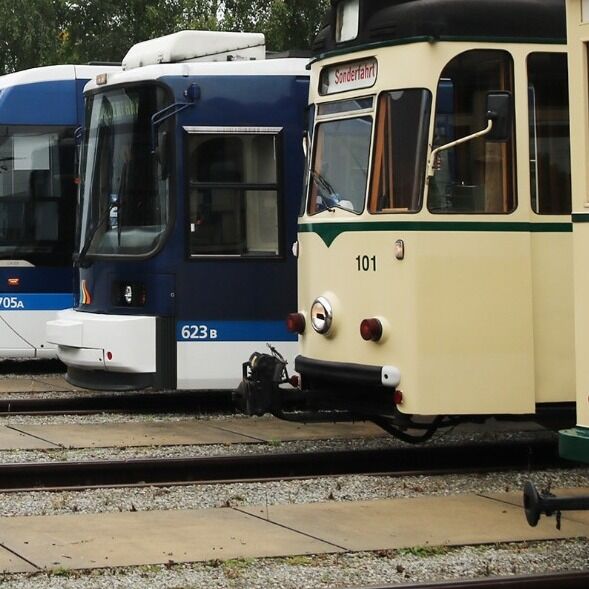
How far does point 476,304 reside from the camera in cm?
923

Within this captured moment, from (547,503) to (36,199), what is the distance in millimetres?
10742

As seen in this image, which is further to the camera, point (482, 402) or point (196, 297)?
point (196, 297)

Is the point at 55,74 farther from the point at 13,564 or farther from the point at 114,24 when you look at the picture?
the point at 114,24

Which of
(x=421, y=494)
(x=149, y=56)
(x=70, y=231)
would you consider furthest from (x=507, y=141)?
(x=70, y=231)

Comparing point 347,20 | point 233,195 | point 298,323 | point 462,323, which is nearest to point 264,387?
point 298,323

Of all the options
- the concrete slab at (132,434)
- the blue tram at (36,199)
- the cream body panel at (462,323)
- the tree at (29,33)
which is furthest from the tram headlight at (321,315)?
the tree at (29,33)

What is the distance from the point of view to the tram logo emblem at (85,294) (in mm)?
13172

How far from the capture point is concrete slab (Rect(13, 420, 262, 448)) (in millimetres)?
11406

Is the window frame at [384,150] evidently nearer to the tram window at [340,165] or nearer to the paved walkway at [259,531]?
the tram window at [340,165]

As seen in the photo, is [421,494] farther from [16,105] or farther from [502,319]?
[16,105]

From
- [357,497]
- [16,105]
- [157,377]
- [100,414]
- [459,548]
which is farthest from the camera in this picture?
[16,105]

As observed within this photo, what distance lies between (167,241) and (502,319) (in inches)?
161

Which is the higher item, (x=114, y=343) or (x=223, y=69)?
(x=223, y=69)

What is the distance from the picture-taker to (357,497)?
30.2ft
